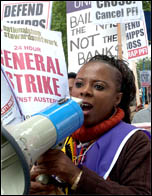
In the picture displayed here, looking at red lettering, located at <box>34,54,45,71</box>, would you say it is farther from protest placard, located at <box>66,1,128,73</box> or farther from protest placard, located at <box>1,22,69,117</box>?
protest placard, located at <box>66,1,128,73</box>

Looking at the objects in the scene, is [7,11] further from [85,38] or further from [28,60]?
[28,60]

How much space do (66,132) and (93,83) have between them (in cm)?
49

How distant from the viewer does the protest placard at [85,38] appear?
504 centimetres

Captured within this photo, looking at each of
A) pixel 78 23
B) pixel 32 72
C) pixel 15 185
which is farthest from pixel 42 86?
pixel 78 23

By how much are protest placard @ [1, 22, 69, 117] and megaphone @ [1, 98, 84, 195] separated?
417 mm

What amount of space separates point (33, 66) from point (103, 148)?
52 centimetres

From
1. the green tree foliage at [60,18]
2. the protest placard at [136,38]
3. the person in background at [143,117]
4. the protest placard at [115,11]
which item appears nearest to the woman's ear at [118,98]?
the person in background at [143,117]

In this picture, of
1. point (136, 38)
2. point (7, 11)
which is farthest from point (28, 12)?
point (136, 38)

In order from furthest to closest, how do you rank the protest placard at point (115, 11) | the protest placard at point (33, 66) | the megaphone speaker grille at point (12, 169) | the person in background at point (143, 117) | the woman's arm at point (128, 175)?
the protest placard at point (115, 11) < the person in background at point (143, 117) < the protest placard at point (33, 66) < the woman's arm at point (128, 175) < the megaphone speaker grille at point (12, 169)

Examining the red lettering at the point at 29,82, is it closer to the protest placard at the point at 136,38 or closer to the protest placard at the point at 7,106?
the protest placard at the point at 7,106

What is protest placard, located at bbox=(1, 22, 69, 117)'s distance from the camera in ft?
4.96

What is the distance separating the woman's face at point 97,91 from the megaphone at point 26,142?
386mm

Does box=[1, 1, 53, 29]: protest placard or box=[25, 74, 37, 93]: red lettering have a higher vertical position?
box=[1, 1, 53, 29]: protest placard

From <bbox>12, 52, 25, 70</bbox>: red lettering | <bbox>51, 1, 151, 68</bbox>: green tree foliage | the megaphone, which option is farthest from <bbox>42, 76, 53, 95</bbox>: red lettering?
<bbox>51, 1, 151, 68</bbox>: green tree foliage
